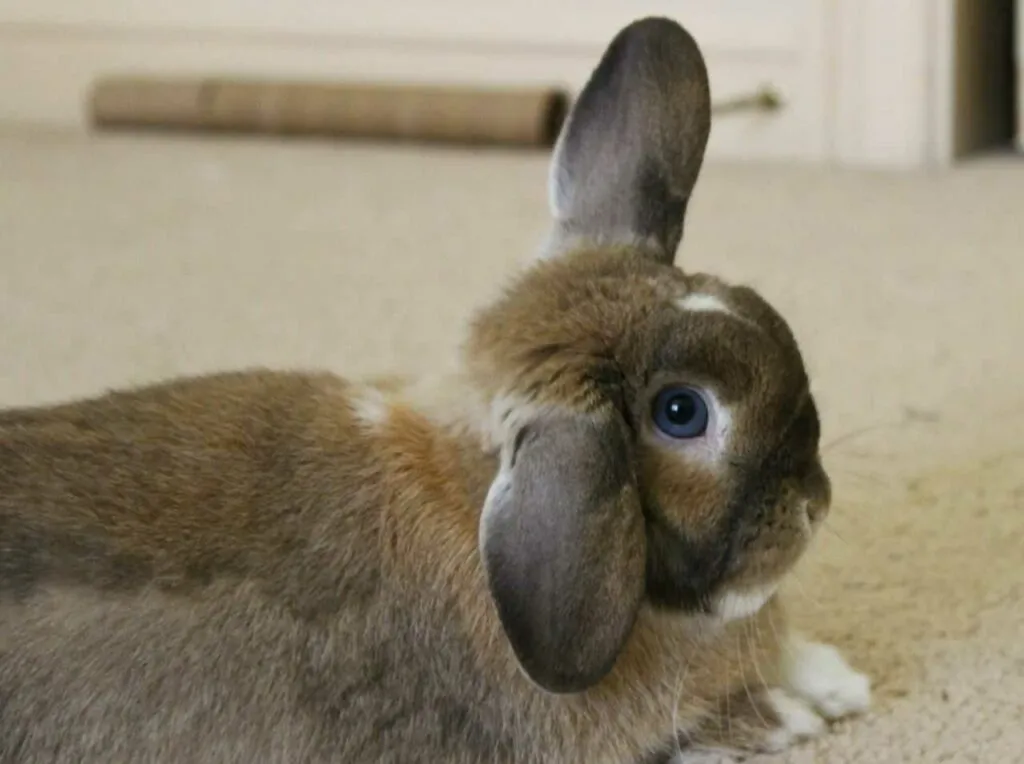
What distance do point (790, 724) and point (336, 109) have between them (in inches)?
76.9

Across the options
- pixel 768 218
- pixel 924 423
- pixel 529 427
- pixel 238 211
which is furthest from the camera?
pixel 238 211

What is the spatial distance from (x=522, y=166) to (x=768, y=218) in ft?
1.65

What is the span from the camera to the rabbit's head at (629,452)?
811 mm

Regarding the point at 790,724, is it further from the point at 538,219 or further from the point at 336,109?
the point at 336,109

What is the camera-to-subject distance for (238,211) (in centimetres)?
234

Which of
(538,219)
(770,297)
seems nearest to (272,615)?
(770,297)

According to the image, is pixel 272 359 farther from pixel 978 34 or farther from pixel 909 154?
pixel 978 34

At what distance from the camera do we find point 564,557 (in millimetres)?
806

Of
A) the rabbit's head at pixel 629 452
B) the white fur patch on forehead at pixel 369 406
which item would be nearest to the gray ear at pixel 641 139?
the rabbit's head at pixel 629 452

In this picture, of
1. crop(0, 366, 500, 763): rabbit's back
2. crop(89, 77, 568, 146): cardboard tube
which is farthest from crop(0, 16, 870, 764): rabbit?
crop(89, 77, 568, 146): cardboard tube

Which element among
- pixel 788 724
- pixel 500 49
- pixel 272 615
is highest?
pixel 500 49

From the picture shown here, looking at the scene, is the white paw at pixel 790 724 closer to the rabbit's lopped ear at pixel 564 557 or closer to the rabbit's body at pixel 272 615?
the rabbit's body at pixel 272 615

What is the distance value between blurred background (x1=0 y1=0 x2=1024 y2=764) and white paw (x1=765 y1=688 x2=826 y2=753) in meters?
0.01

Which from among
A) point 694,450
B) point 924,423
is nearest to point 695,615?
point 694,450
